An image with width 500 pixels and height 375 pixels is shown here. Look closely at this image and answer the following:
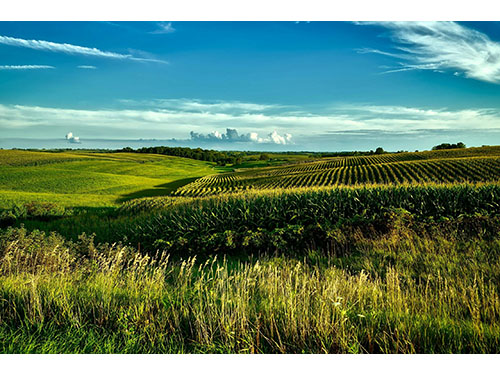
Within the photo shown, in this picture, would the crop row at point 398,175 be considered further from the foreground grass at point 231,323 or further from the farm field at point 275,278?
the foreground grass at point 231,323

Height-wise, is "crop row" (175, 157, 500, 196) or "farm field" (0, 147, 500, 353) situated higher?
"crop row" (175, 157, 500, 196)

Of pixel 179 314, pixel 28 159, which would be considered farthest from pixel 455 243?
pixel 28 159

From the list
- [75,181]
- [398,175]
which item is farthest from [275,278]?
[75,181]

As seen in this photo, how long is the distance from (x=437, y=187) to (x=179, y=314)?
11.5 metres

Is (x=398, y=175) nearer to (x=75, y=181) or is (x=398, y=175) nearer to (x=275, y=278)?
(x=275, y=278)

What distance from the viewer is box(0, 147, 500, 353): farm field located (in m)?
3.61

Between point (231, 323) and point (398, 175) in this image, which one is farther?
point (398, 175)

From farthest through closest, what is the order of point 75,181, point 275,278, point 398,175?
point 75,181 → point 398,175 → point 275,278

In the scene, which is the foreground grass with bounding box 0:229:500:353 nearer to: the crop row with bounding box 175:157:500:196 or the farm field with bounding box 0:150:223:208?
the farm field with bounding box 0:150:223:208

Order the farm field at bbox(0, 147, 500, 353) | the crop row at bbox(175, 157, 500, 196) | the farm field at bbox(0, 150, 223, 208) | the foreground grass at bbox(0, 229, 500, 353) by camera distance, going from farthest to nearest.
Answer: the farm field at bbox(0, 150, 223, 208), the crop row at bbox(175, 157, 500, 196), the farm field at bbox(0, 147, 500, 353), the foreground grass at bbox(0, 229, 500, 353)

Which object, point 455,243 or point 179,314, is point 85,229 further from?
point 455,243

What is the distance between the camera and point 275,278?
495 cm

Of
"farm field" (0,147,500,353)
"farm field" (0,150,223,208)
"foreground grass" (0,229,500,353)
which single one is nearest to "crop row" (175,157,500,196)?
"farm field" (0,150,223,208)

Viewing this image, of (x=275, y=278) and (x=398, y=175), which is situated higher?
(x=398, y=175)
